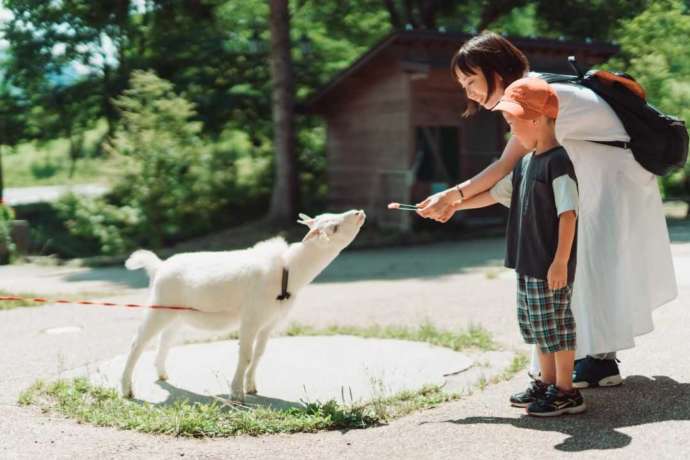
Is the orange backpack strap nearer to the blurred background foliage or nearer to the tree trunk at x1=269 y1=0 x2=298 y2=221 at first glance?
the blurred background foliage

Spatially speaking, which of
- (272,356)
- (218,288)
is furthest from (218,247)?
(218,288)

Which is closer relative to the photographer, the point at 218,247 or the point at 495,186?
the point at 495,186

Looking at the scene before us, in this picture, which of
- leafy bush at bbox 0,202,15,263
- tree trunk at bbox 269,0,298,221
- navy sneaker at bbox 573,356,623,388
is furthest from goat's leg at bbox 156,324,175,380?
tree trunk at bbox 269,0,298,221

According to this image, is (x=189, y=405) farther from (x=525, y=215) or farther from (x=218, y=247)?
(x=218, y=247)

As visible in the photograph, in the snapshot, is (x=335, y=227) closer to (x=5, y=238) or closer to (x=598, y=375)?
(x=598, y=375)

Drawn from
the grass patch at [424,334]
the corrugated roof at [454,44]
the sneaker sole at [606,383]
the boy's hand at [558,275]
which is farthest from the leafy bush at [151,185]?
the boy's hand at [558,275]

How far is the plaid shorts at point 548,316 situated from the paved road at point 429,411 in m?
0.42

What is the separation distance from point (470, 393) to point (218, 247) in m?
12.3

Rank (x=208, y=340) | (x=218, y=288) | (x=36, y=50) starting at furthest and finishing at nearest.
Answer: (x=36, y=50)
(x=208, y=340)
(x=218, y=288)

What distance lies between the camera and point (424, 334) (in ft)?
22.4

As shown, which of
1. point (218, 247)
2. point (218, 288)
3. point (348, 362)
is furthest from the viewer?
point (218, 247)

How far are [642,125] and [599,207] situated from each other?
52 centimetres

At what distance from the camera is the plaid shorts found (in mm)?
4285

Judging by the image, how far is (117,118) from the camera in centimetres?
2217
